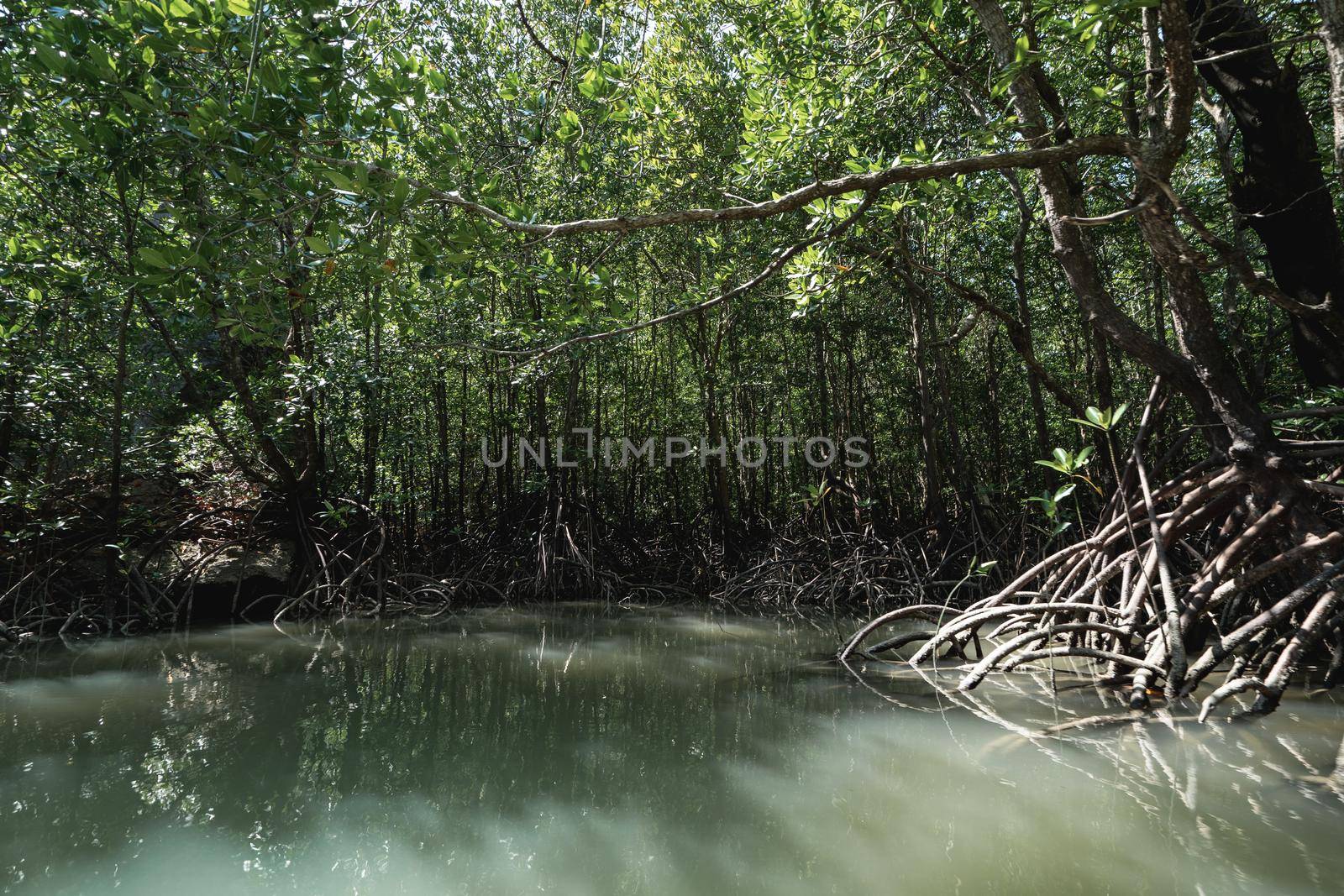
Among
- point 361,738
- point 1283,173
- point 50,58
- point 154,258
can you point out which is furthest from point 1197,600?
point 50,58

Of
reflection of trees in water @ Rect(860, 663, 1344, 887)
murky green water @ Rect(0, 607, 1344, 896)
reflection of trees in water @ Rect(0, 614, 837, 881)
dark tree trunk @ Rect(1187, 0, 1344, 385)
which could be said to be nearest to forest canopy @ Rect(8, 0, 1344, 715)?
dark tree trunk @ Rect(1187, 0, 1344, 385)

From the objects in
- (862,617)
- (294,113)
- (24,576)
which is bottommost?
(862,617)

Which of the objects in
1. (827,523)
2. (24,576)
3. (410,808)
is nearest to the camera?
(410,808)

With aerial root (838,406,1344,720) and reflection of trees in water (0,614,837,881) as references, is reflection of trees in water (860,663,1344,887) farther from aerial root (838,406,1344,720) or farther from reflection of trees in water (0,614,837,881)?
reflection of trees in water (0,614,837,881)

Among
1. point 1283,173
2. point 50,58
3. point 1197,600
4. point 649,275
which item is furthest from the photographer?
point 649,275

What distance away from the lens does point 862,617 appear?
649cm

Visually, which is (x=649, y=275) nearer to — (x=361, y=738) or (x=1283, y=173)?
(x=1283, y=173)

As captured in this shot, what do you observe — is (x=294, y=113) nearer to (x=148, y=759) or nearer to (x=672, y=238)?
(x=148, y=759)

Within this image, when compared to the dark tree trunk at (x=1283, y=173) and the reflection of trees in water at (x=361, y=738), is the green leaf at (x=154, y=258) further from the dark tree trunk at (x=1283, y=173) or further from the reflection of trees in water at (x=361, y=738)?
the dark tree trunk at (x=1283, y=173)

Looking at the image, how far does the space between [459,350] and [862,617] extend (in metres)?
4.50

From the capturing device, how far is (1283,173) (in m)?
3.58

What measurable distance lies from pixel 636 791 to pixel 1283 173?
431 cm

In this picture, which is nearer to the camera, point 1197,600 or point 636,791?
point 636,791

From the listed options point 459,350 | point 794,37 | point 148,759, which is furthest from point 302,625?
point 794,37
